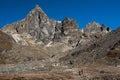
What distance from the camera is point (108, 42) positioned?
128875 mm

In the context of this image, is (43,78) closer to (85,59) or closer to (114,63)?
(114,63)

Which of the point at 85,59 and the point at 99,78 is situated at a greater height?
the point at 85,59

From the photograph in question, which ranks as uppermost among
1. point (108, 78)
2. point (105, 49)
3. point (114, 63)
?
point (105, 49)

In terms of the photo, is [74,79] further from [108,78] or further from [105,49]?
[105,49]

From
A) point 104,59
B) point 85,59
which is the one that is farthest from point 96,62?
point 85,59

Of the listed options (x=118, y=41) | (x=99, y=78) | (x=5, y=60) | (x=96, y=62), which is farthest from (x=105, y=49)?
(x=5, y=60)

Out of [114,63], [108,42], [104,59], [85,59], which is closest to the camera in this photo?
[114,63]

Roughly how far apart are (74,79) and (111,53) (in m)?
55.8

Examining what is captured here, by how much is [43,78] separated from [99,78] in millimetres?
12974

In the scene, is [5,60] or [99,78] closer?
[99,78]

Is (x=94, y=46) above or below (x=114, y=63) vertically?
above

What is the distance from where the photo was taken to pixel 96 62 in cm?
10506

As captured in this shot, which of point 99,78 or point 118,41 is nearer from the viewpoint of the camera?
point 99,78

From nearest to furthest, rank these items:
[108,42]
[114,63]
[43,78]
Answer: [43,78]
[114,63]
[108,42]
